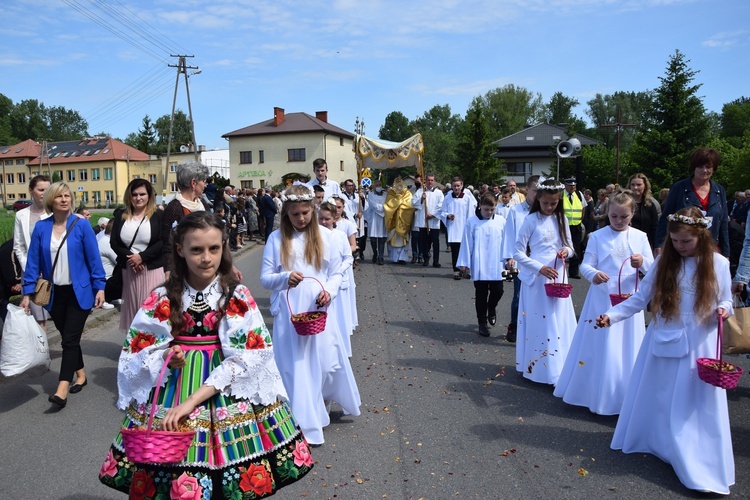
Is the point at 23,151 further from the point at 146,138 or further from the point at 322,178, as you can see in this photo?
the point at 322,178

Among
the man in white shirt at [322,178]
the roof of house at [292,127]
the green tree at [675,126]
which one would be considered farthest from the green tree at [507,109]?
the man in white shirt at [322,178]

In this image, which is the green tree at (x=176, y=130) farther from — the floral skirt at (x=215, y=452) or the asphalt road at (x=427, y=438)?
the floral skirt at (x=215, y=452)

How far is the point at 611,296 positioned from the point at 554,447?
4.54ft

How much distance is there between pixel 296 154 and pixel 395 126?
75284 millimetres

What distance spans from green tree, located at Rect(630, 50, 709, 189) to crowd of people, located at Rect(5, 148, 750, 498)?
39.5 metres

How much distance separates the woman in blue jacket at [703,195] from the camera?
6473 millimetres

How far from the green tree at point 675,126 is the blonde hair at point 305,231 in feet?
140

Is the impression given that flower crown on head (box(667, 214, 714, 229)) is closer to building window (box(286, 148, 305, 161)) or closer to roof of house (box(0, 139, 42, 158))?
building window (box(286, 148, 305, 161))

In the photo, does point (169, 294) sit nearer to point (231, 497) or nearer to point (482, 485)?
point (231, 497)

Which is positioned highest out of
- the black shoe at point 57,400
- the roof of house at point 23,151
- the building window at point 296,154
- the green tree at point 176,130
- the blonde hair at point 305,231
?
the green tree at point 176,130

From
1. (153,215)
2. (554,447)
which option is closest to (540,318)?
(554,447)

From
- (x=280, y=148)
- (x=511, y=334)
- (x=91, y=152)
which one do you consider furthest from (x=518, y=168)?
(x=511, y=334)

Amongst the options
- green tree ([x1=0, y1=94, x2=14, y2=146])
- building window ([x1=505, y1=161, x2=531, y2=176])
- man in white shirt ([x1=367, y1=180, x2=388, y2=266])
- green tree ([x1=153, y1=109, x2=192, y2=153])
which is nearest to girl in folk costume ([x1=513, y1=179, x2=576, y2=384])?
man in white shirt ([x1=367, y1=180, x2=388, y2=266])

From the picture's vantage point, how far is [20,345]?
18.7 ft
